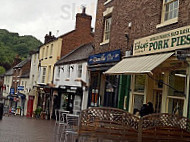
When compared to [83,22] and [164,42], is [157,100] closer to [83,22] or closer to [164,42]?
[164,42]

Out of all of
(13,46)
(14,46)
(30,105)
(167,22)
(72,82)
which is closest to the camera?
(167,22)

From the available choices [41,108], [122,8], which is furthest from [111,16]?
[41,108]

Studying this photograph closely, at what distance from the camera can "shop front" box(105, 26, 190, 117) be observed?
927cm

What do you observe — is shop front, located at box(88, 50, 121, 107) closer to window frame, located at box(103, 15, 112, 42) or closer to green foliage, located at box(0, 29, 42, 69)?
window frame, located at box(103, 15, 112, 42)

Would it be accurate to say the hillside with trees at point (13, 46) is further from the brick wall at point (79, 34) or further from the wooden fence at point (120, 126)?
the wooden fence at point (120, 126)

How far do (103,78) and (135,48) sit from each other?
4.55 m

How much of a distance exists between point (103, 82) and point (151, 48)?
5.89 metres

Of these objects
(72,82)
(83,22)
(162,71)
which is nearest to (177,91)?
(162,71)

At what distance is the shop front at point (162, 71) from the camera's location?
9.27m

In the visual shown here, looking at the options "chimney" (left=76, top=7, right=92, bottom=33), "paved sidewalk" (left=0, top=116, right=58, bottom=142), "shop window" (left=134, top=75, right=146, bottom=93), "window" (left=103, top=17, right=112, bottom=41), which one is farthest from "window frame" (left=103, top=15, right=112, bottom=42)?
"chimney" (left=76, top=7, right=92, bottom=33)

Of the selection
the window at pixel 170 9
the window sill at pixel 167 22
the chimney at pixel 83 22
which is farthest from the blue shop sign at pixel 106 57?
the chimney at pixel 83 22

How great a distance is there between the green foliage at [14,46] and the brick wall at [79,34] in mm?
40342

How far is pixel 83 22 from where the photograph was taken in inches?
1196

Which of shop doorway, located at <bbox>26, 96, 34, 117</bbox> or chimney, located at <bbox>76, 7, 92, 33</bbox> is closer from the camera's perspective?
chimney, located at <bbox>76, 7, 92, 33</bbox>
